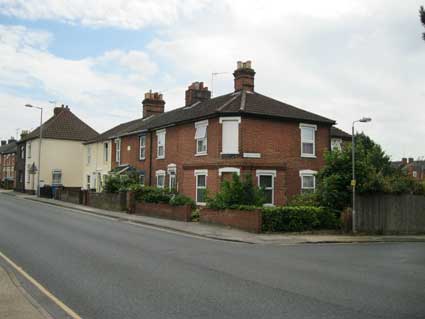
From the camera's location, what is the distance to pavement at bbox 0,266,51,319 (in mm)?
6422

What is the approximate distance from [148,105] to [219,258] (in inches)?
1231

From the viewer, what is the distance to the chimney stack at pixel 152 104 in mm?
42656

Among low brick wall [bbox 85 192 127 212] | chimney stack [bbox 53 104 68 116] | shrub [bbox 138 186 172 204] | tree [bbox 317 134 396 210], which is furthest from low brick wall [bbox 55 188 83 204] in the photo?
tree [bbox 317 134 396 210]

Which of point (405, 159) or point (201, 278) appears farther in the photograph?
point (405, 159)

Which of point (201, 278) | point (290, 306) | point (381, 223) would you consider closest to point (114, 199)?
point (381, 223)

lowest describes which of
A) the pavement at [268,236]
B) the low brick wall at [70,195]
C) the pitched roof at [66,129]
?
the pavement at [268,236]

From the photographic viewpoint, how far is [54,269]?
10273 mm

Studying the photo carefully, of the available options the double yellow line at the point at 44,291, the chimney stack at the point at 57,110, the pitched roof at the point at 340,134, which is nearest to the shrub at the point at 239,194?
the double yellow line at the point at 44,291

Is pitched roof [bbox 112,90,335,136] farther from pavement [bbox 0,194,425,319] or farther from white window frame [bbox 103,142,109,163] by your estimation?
white window frame [bbox 103,142,109,163]

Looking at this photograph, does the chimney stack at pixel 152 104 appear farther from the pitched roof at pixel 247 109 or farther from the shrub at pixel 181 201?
the shrub at pixel 181 201

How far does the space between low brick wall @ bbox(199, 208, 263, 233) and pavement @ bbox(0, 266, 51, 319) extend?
13.1m

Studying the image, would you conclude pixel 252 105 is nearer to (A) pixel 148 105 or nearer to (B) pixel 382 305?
(A) pixel 148 105

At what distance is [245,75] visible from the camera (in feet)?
99.8

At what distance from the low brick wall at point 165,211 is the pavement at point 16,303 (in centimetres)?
1599
